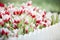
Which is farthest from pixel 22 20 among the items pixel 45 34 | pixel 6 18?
pixel 45 34

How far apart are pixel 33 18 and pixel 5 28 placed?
0.30 metres

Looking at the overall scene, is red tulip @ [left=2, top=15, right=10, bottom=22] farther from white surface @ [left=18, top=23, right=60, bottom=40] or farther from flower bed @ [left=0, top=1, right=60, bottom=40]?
white surface @ [left=18, top=23, right=60, bottom=40]

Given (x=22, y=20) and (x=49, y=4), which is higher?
(x=49, y=4)

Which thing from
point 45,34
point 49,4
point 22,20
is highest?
point 49,4

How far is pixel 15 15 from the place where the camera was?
5.14ft

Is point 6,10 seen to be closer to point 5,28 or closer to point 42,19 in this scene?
point 5,28

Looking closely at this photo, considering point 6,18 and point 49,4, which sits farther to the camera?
point 49,4

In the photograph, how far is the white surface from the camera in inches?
61.7

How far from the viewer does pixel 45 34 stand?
1.60 meters

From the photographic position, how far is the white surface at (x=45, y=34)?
1.57 meters

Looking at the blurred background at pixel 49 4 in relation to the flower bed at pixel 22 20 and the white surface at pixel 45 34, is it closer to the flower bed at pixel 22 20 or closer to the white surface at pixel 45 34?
the flower bed at pixel 22 20

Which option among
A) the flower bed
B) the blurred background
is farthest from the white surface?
the blurred background

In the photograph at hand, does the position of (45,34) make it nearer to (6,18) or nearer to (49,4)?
(49,4)

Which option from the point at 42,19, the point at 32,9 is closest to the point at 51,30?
the point at 42,19
